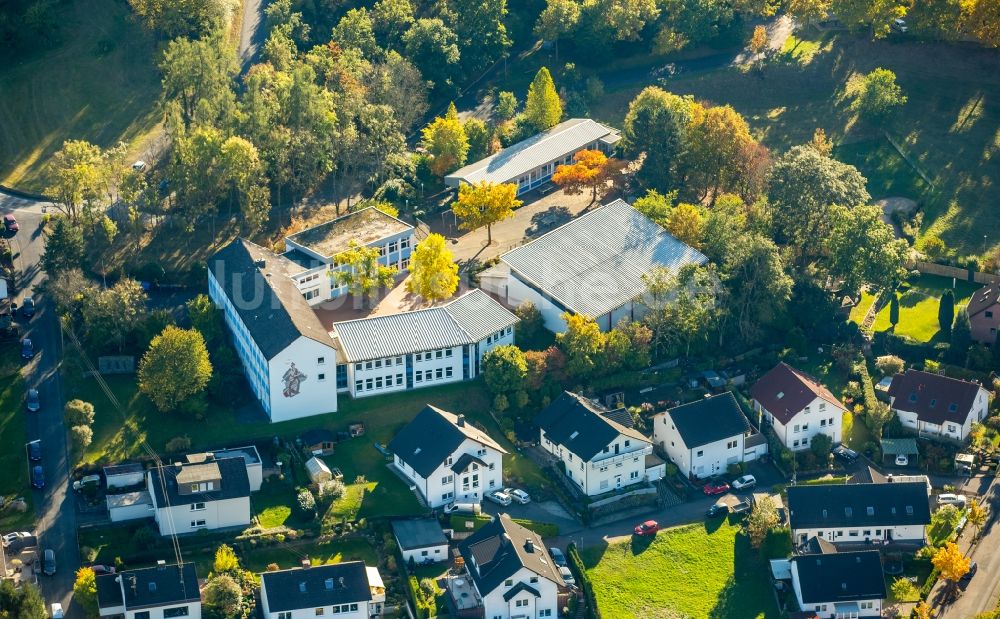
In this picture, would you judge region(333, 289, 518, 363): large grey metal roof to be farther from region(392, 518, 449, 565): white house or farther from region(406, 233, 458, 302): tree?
region(392, 518, 449, 565): white house

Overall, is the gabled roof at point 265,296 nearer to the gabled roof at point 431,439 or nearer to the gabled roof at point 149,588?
the gabled roof at point 431,439

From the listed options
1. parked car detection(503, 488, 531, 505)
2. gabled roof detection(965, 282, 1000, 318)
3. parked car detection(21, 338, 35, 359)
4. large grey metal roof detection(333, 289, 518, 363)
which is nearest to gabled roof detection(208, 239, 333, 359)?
large grey metal roof detection(333, 289, 518, 363)

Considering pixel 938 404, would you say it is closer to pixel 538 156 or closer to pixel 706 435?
pixel 706 435

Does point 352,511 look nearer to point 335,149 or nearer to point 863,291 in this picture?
point 335,149

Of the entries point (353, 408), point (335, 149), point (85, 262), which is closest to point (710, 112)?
point (335, 149)

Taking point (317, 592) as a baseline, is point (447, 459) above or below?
above

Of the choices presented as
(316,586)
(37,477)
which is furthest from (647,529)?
(37,477)

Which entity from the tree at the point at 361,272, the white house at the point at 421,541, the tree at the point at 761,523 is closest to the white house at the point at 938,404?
the tree at the point at 761,523
